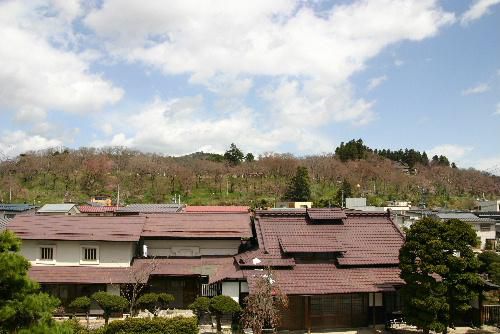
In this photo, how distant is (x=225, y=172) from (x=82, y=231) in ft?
145

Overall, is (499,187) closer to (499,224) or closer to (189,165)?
(499,224)

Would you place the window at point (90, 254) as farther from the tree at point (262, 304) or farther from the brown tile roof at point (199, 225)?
the tree at point (262, 304)

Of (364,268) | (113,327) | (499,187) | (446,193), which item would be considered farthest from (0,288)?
(499,187)

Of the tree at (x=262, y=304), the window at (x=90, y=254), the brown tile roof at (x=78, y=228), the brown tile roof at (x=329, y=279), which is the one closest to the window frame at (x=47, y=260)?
the brown tile roof at (x=78, y=228)

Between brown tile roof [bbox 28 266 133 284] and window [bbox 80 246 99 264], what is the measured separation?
1.49 ft

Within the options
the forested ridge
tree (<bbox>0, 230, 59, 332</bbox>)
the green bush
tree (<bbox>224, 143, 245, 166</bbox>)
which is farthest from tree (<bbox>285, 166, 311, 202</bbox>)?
tree (<bbox>0, 230, 59, 332</bbox>)

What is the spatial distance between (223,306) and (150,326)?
303cm

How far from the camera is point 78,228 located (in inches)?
949

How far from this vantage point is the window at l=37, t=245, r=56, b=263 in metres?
23.7

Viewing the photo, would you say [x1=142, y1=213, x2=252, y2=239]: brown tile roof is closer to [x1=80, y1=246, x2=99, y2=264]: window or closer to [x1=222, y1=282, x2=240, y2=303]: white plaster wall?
[x1=80, y1=246, x2=99, y2=264]: window

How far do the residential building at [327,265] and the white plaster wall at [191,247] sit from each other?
5.58 feet

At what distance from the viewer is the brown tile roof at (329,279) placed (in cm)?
1931

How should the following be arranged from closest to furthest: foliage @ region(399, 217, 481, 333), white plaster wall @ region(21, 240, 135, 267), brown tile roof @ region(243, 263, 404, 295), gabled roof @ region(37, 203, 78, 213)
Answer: foliage @ region(399, 217, 481, 333) < brown tile roof @ region(243, 263, 404, 295) < white plaster wall @ region(21, 240, 135, 267) < gabled roof @ region(37, 203, 78, 213)

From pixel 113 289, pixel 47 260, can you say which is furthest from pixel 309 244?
pixel 47 260
